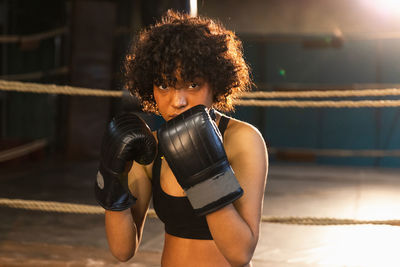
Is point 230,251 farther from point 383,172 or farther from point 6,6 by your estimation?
point 6,6

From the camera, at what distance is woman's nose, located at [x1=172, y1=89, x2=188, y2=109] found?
0.93 meters

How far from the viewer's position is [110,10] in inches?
197

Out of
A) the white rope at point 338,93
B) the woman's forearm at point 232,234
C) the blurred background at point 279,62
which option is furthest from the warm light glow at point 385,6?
the woman's forearm at point 232,234

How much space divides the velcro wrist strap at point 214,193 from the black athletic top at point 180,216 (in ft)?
0.47

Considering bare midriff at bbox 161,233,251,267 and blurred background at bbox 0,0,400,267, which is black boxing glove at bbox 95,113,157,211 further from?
blurred background at bbox 0,0,400,267

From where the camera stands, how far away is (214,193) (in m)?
0.85

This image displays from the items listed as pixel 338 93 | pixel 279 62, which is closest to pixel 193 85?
pixel 338 93

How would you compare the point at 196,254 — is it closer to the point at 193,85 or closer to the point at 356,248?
the point at 193,85

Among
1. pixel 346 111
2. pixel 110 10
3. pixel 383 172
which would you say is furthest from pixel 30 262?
pixel 346 111

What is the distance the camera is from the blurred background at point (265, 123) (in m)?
2.15

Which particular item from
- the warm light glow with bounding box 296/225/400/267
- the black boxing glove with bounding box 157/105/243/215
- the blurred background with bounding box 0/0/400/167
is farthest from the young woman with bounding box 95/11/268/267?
the blurred background with bounding box 0/0/400/167

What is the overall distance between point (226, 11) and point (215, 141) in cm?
534

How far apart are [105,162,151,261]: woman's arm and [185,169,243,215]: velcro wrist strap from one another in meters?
0.24

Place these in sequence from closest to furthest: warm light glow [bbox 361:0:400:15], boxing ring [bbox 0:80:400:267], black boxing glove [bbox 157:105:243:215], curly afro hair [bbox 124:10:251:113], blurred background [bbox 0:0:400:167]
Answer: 1. black boxing glove [bbox 157:105:243:215]
2. curly afro hair [bbox 124:10:251:113]
3. boxing ring [bbox 0:80:400:267]
4. blurred background [bbox 0:0:400:167]
5. warm light glow [bbox 361:0:400:15]
